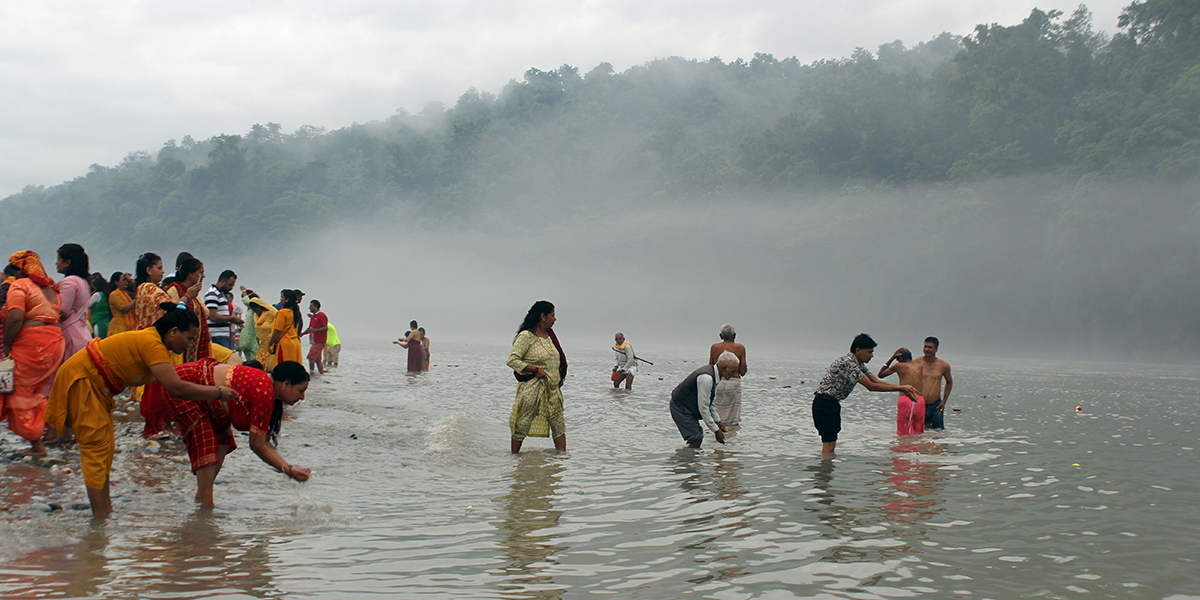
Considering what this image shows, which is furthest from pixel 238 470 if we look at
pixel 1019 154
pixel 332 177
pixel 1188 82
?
pixel 332 177

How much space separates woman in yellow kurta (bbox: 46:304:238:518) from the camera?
5.34 metres

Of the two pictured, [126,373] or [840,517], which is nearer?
[126,373]

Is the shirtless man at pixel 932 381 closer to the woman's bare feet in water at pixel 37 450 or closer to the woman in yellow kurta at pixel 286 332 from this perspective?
the woman in yellow kurta at pixel 286 332

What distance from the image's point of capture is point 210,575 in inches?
187

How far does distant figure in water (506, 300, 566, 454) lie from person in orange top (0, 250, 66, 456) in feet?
13.5

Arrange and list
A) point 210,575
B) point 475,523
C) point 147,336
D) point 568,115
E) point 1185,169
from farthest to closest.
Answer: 1. point 568,115
2. point 1185,169
3. point 475,523
4. point 147,336
5. point 210,575

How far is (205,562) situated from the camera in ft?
16.4

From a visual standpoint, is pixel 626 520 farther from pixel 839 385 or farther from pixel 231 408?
pixel 839 385

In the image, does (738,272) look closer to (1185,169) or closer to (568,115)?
(1185,169)

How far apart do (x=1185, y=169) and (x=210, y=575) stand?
4991 cm

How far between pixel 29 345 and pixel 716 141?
90.4 metres

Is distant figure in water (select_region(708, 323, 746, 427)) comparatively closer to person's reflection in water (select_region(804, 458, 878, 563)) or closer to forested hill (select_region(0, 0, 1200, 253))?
person's reflection in water (select_region(804, 458, 878, 563))

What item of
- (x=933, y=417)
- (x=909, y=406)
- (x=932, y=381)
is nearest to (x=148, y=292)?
(x=909, y=406)

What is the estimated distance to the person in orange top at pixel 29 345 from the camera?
6.96 m
